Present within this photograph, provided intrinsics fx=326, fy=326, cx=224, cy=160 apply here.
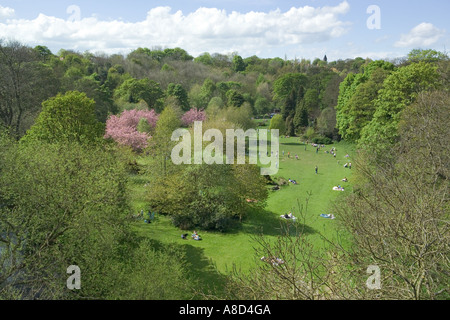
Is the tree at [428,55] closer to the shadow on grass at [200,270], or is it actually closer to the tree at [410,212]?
the tree at [410,212]

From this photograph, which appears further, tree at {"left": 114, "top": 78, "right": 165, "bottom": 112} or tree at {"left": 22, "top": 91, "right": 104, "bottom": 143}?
tree at {"left": 114, "top": 78, "right": 165, "bottom": 112}

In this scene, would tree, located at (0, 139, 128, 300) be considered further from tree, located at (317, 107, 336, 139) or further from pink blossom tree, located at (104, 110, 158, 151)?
tree, located at (317, 107, 336, 139)

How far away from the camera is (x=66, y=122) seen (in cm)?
2205

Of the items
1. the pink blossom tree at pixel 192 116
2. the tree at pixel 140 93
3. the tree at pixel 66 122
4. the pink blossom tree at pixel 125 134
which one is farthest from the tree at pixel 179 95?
the tree at pixel 66 122

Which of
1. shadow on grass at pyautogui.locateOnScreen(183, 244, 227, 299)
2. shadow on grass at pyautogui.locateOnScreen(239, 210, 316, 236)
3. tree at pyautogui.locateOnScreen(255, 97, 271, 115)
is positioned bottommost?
shadow on grass at pyautogui.locateOnScreen(183, 244, 227, 299)

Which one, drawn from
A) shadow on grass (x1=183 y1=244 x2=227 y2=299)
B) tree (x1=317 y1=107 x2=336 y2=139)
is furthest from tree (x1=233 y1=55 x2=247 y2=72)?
shadow on grass (x1=183 y1=244 x2=227 y2=299)

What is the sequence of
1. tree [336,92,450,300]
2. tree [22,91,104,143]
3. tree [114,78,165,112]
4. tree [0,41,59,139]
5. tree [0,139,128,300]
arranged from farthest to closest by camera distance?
1. tree [114,78,165,112]
2. tree [0,41,59,139]
3. tree [22,91,104,143]
4. tree [0,139,128,300]
5. tree [336,92,450,300]

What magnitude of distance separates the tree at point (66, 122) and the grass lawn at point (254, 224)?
15.8 ft

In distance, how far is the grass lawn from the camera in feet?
56.6

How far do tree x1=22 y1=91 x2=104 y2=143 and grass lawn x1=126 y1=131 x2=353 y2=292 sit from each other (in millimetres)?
4819
